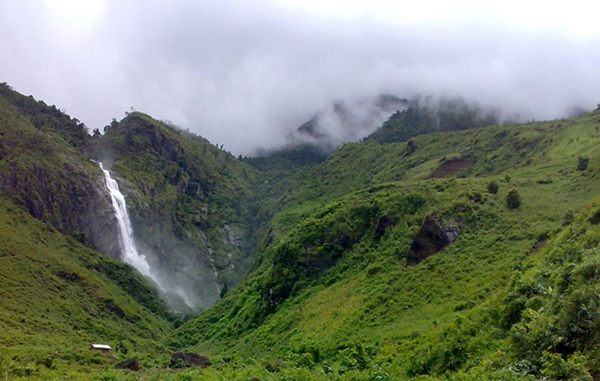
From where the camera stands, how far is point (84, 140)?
5797 inches

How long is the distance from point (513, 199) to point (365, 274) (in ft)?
49.4

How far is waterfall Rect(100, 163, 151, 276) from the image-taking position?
122 meters

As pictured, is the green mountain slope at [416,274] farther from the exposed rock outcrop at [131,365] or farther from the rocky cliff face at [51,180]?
the rocky cliff face at [51,180]

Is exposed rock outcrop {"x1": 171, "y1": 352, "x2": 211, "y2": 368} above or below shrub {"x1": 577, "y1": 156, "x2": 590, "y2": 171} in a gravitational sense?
below

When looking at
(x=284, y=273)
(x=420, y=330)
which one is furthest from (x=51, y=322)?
(x=420, y=330)

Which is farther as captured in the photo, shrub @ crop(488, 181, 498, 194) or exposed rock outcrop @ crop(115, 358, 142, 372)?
shrub @ crop(488, 181, 498, 194)

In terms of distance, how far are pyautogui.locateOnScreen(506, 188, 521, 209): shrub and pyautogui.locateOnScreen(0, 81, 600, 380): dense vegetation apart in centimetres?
13

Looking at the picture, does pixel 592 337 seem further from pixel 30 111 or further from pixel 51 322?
pixel 30 111

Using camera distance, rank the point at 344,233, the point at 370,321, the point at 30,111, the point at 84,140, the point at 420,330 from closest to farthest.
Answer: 1. the point at 420,330
2. the point at 370,321
3. the point at 344,233
4. the point at 30,111
5. the point at 84,140

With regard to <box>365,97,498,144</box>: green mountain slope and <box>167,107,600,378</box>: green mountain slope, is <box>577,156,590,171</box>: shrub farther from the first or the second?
<box>365,97,498,144</box>: green mountain slope

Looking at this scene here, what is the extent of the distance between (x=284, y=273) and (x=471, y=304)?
106ft

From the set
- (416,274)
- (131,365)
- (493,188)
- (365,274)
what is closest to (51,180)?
(131,365)

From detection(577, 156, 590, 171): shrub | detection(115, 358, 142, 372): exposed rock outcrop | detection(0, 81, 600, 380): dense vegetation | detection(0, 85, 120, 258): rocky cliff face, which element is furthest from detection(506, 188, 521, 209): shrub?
detection(0, 85, 120, 258): rocky cliff face

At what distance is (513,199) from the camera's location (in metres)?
47.0
